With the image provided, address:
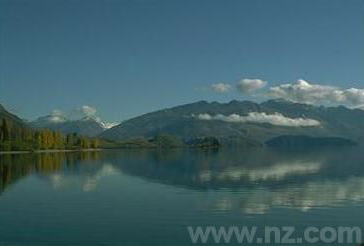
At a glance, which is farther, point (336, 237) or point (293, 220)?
point (293, 220)

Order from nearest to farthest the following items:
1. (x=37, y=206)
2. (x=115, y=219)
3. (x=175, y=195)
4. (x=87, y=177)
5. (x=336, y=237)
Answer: (x=336, y=237)
(x=115, y=219)
(x=37, y=206)
(x=175, y=195)
(x=87, y=177)

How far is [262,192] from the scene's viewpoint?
114 meters

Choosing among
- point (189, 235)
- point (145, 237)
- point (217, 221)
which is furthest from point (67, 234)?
point (217, 221)

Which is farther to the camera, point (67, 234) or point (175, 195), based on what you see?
point (175, 195)

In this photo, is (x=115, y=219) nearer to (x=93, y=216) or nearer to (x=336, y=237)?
(x=93, y=216)

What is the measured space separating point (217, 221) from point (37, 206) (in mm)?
32265

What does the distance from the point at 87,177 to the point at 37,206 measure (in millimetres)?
61116

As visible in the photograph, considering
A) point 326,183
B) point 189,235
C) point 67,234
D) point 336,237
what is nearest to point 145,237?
point 189,235

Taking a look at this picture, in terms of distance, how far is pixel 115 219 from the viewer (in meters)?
76.8

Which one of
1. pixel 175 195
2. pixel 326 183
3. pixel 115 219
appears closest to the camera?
pixel 115 219

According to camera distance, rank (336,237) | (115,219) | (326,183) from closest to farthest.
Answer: (336,237) < (115,219) < (326,183)

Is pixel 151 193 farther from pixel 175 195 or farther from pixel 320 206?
pixel 320 206

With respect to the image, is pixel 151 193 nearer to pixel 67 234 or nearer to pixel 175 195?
pixel 175 195

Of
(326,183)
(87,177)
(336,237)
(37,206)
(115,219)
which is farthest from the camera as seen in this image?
(87,177)
